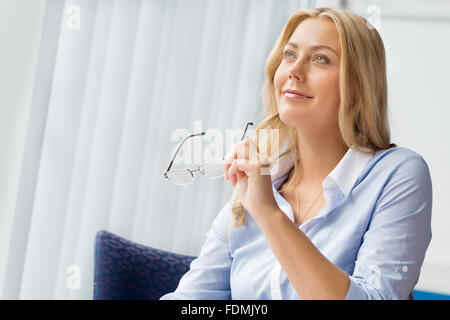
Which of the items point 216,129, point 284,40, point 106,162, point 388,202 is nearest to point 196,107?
point 216,129

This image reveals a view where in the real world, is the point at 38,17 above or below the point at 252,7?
below

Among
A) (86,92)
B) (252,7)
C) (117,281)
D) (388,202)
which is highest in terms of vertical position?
(252,7)

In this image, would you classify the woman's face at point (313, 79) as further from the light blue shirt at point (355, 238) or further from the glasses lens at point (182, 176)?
the glasses lens at point (182, 176)

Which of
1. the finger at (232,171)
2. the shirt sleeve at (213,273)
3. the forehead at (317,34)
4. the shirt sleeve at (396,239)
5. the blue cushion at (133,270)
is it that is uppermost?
the forehead at (317,34)

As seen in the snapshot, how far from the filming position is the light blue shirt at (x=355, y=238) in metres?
0.81

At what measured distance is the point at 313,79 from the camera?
93cm

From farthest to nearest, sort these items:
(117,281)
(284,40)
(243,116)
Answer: (243,116) < (117,281) < (284,40)

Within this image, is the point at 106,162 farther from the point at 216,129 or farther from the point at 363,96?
the point at 363,96

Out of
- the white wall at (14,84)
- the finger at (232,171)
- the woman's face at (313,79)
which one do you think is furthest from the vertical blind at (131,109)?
the finger at (232,171)

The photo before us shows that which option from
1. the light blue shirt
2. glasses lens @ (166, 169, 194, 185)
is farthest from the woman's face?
glasses lens @ (166, 169, 194, 185)

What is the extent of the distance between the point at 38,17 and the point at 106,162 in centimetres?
55

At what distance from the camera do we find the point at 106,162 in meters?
1.64

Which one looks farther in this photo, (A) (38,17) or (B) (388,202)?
(A) (38,17)

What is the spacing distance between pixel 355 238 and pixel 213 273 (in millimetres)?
323
